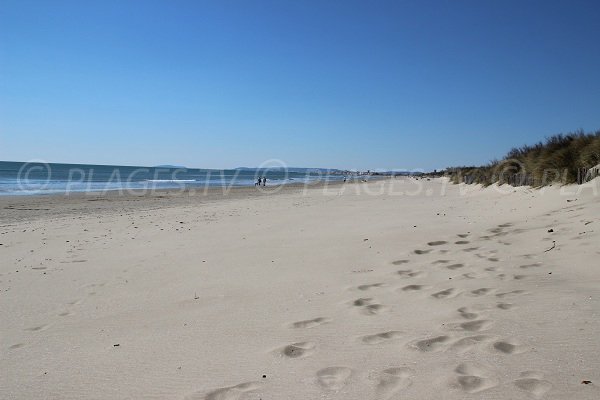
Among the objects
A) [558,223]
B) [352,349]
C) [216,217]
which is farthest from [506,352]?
[216,217]

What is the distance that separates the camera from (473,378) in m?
2.31

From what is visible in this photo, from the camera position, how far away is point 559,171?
1134 centimetres

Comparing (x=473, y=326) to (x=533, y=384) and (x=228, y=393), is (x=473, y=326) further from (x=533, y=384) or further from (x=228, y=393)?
(x=228, y=393)

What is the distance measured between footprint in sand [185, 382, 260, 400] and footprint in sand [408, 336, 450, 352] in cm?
106

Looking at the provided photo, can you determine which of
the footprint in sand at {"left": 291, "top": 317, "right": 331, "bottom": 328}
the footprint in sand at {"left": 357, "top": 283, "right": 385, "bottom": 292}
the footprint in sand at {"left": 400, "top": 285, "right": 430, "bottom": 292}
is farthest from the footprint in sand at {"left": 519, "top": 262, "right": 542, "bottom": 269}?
the footprint in sand at {"left": 291, "top": 317, "right": 331, "bottom": 328}

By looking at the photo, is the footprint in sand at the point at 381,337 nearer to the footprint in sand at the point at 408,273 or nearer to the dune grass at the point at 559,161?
the footprint in sand at the point at 408,273

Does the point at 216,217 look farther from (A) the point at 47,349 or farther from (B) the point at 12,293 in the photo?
(A) the point at 47,349

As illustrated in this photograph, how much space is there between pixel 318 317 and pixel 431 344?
3.30ft

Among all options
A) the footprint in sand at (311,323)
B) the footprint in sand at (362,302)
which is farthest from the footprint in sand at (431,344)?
the footprint in sand at (362,302)

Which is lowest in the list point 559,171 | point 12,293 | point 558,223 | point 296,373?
point 12,293

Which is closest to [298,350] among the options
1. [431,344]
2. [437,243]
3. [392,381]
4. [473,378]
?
[392,381]

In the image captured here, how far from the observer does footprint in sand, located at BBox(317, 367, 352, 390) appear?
2.37m

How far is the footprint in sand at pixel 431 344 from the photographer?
2730 millimetres

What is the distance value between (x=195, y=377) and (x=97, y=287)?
9.35 ft
